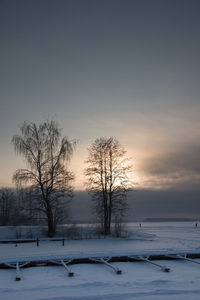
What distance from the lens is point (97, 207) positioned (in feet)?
113

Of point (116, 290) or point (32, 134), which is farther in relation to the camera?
point (32, 134)

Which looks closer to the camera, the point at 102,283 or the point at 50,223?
the point at 102,283

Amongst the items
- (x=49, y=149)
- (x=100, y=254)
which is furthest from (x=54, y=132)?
(x=100, y=254)

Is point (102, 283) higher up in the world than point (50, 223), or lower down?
lower down

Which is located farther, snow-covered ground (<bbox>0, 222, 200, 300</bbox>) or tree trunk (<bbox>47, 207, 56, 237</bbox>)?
tree trunk (<bbox>47, 207, 56, 237</bbox>)

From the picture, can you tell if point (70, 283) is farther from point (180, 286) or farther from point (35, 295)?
point (180, 286)

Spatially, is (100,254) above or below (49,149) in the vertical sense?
below

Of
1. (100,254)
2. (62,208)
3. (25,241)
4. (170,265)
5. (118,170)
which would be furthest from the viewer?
(118,170)

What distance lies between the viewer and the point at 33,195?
2995 cm

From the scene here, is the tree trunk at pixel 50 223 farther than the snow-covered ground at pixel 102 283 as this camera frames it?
Yes

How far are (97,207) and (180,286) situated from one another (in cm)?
2454

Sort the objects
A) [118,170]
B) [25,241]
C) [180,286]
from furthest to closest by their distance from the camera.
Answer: [118,170], [25,241], [180,286]

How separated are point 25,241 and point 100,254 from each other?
1508 cm

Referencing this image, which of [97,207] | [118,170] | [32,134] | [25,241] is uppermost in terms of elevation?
[32,134]
